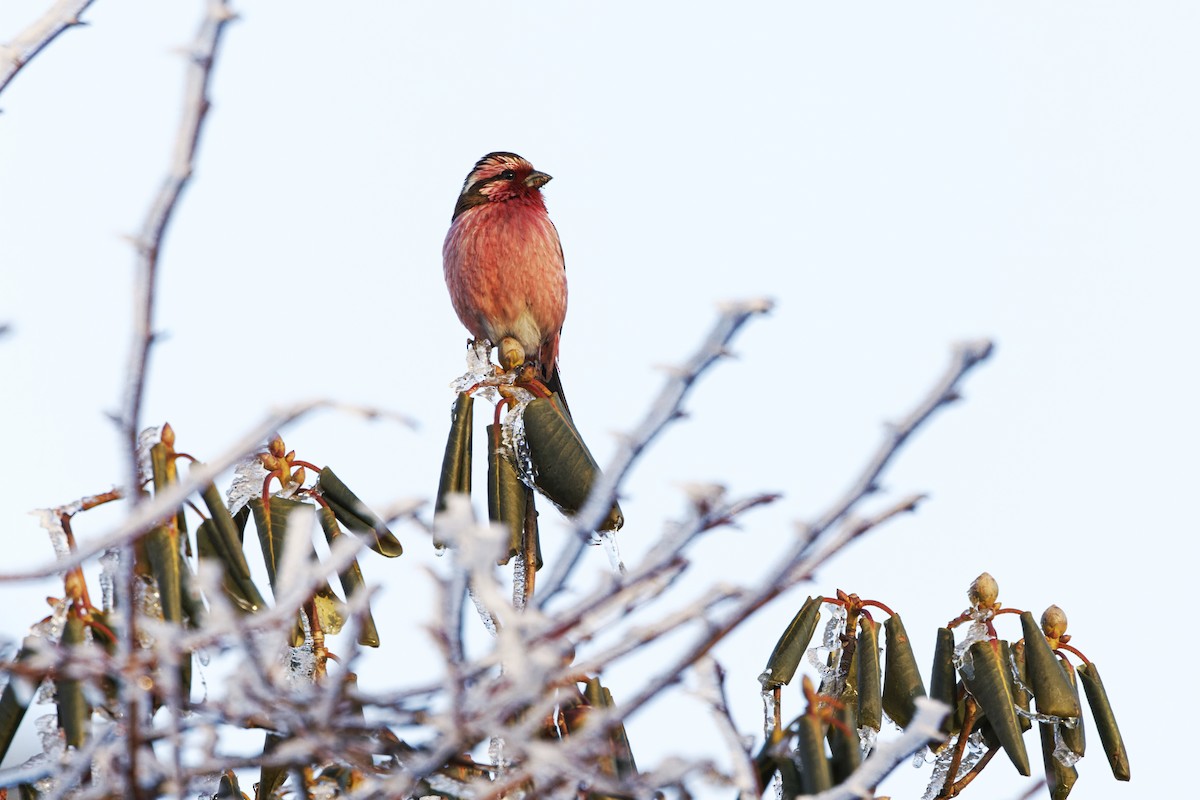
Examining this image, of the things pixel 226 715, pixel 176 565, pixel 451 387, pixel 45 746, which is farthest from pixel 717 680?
pixel 451 387

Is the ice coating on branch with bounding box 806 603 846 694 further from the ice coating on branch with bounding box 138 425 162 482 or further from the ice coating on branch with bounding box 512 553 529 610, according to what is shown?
the ice coating on branch with bounding box 138 425 162 482

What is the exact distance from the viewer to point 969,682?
2.37m

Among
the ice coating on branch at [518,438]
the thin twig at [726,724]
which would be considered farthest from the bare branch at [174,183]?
the ice coating on branch at [518,438]

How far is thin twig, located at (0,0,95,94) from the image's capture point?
1.28 meters

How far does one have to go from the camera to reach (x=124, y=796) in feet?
4.41

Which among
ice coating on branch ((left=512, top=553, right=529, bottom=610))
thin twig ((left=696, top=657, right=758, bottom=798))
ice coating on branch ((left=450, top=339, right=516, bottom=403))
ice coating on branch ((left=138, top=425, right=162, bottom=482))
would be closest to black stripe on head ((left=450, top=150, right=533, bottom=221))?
ice coating on branch ((left=450, top=339, right=516, bottom=403))

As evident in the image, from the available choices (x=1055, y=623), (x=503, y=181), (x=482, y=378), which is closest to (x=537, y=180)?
(x=503, y=181)

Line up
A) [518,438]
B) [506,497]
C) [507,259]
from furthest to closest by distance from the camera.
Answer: [507,259] < [518,438] < [506,497]

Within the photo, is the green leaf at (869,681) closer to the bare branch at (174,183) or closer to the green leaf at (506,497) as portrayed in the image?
the green leaf at (506,497)

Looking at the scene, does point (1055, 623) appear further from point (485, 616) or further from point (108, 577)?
point (108, 577)

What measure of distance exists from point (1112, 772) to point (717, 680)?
127 cm

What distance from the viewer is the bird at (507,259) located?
577 centimetres

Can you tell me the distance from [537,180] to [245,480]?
Result: 12.5ft

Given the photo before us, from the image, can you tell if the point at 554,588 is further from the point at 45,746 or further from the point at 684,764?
the point at 45,746
